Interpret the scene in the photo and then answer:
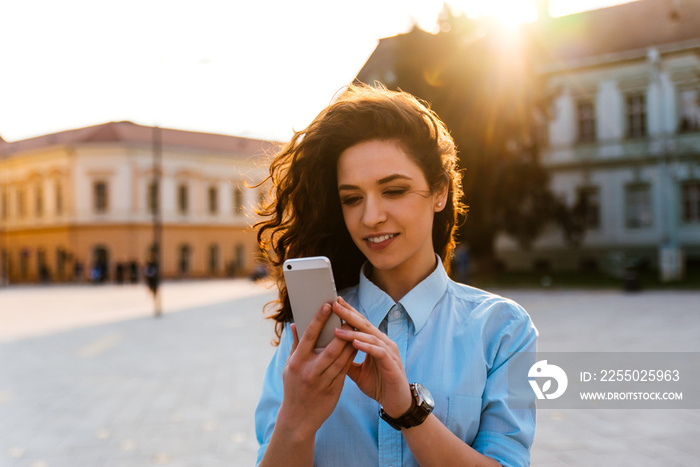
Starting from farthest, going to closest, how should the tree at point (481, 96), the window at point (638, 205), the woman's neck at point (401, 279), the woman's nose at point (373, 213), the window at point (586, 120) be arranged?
the window at point (586, 120)
the window at point (638, 205)
the tree at point (481, 96)
the woman's neck at point (401, 279)
the woman's nose at point (373, 213)

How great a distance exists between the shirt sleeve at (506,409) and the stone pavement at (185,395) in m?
1.71

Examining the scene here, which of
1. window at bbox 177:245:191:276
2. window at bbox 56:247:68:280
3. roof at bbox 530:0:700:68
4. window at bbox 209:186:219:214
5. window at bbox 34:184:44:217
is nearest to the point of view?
roof at bbox 530:0:700:68

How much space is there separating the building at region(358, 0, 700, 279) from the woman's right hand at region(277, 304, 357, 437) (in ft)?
98.7

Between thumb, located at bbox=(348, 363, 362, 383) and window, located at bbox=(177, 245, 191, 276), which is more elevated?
thumb, located at bbox=(348, 363, 362, 383)

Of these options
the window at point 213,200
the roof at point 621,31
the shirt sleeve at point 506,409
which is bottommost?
the shirt sleeve at point 506,409

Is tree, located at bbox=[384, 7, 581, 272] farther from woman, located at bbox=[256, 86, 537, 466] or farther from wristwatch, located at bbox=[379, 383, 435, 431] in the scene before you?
wristwatch, located at bbox=[379, 383, 435, 431]

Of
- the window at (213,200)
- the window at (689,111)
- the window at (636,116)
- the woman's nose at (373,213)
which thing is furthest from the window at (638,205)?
the woman's nose at (373,213)

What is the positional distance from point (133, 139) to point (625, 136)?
3679 centimetres

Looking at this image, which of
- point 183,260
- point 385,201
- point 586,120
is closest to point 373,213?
point 385,201

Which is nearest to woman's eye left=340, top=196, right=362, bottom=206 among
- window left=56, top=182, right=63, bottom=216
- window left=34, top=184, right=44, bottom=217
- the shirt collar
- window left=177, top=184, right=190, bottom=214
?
the shirt collar

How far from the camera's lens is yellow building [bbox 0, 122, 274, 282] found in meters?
51.4

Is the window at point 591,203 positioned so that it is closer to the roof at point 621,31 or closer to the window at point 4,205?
the roof at point 621,31

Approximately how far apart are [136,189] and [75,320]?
35439mm

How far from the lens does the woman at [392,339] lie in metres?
1.72
